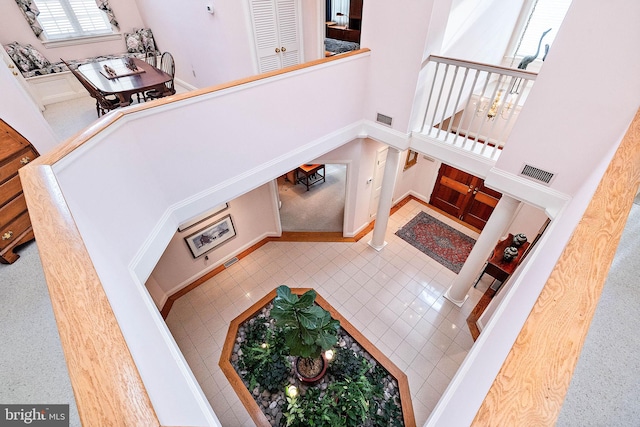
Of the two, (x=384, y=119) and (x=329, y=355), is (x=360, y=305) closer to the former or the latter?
(x=329, y=355)

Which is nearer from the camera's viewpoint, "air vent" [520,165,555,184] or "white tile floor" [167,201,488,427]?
"air vent" [520,165,555,184]

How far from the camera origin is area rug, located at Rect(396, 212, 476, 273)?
555cm

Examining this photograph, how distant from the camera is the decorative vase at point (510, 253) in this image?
14.4 feet

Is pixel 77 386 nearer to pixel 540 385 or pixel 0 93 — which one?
pixel 540 385

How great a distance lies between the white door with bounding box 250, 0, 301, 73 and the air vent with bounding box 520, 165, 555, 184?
3.88 metres

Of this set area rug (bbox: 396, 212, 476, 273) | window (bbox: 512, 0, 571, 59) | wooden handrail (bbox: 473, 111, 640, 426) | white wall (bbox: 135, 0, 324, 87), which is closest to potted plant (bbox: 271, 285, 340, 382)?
wooden handrail (bbox: 473, 111, 640, 426)

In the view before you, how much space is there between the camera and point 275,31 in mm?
4426

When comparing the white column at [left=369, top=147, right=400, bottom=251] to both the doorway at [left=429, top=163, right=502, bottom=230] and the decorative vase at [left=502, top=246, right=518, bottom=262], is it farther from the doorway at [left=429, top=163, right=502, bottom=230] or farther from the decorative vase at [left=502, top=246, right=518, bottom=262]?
the decorative vase at [left=502, top=246, right=518, bottom=262]

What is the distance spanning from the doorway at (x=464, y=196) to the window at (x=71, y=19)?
828 cm

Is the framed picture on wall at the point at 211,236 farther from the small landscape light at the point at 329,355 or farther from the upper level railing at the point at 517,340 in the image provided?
the upper level railing at the point at 517,340

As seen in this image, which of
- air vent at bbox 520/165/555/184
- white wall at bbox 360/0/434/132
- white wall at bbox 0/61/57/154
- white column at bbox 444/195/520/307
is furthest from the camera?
white column at bbox 444/195/520/307

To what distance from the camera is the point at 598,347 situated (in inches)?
46.1

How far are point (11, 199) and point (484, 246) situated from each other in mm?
4994

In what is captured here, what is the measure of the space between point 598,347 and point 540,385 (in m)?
0.82
